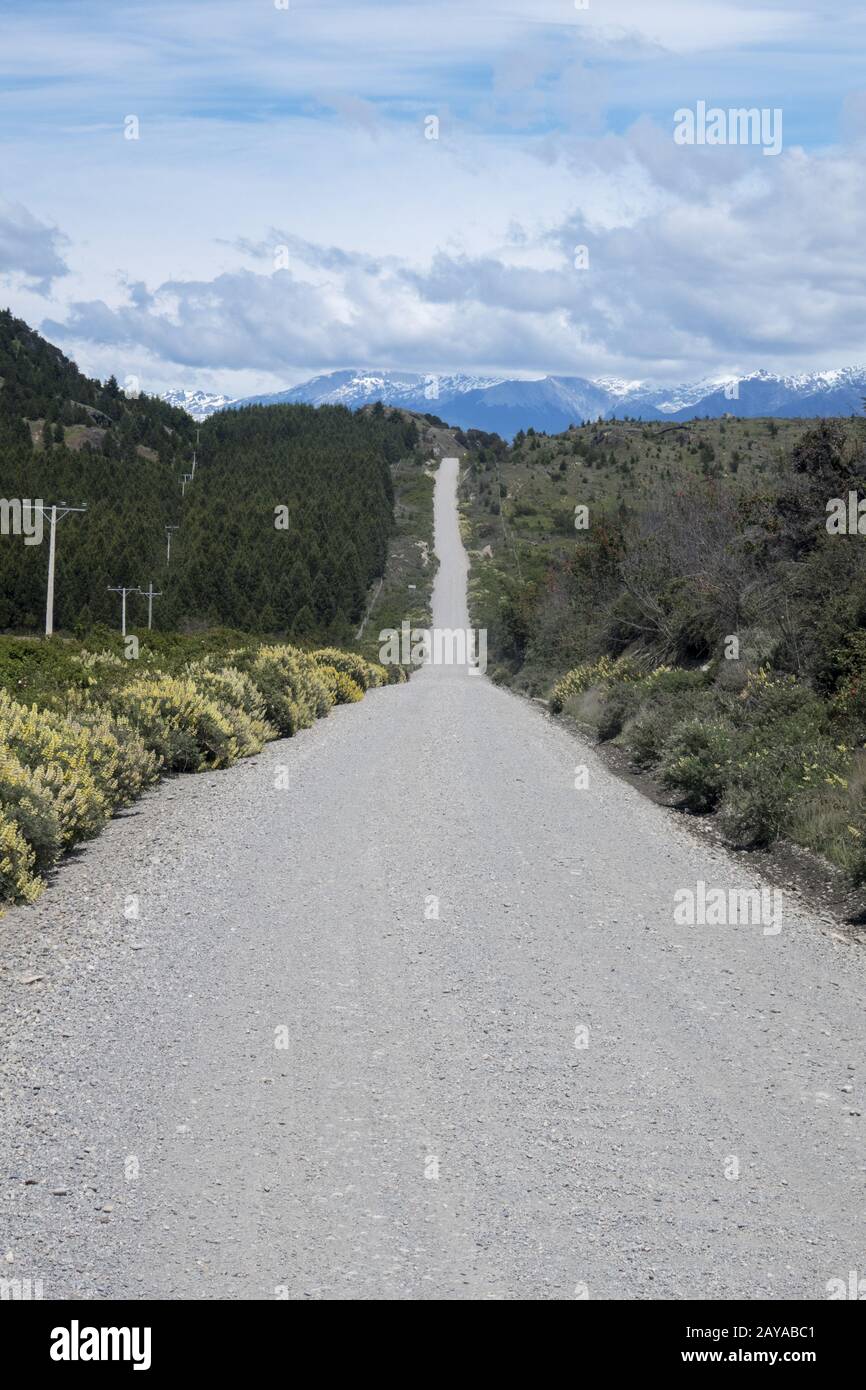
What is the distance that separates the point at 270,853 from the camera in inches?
388

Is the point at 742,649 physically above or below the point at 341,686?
above

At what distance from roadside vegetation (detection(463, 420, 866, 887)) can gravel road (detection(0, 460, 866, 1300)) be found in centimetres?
187

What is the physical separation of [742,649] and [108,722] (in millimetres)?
10090

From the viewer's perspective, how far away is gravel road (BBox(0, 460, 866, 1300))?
3.77 m

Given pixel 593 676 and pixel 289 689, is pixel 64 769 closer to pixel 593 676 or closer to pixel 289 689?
pixel 289 689

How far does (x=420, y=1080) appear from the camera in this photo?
5.16m

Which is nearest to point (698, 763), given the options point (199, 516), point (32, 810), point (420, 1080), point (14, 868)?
point (32, 810)

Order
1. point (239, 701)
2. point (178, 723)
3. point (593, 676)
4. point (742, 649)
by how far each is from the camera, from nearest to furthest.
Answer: point (178, 723) → point (239, 701) → point (742, 649) → point (593, 676)

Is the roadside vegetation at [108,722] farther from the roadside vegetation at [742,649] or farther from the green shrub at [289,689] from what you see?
the roadside vegetation at [742,649]

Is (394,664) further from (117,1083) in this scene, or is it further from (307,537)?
(117,1083)

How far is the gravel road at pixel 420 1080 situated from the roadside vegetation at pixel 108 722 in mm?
488

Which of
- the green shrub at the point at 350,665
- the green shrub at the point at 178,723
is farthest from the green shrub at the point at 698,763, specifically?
the green shrub at the point at 350,665

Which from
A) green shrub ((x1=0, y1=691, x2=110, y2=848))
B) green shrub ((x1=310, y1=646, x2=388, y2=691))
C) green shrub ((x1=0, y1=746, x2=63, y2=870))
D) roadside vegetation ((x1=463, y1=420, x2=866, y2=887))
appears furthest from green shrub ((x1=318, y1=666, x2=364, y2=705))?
green shrub ((x1=0, y1=746, x2=63, y2=870))

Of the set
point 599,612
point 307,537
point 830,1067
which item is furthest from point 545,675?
point 307,537
